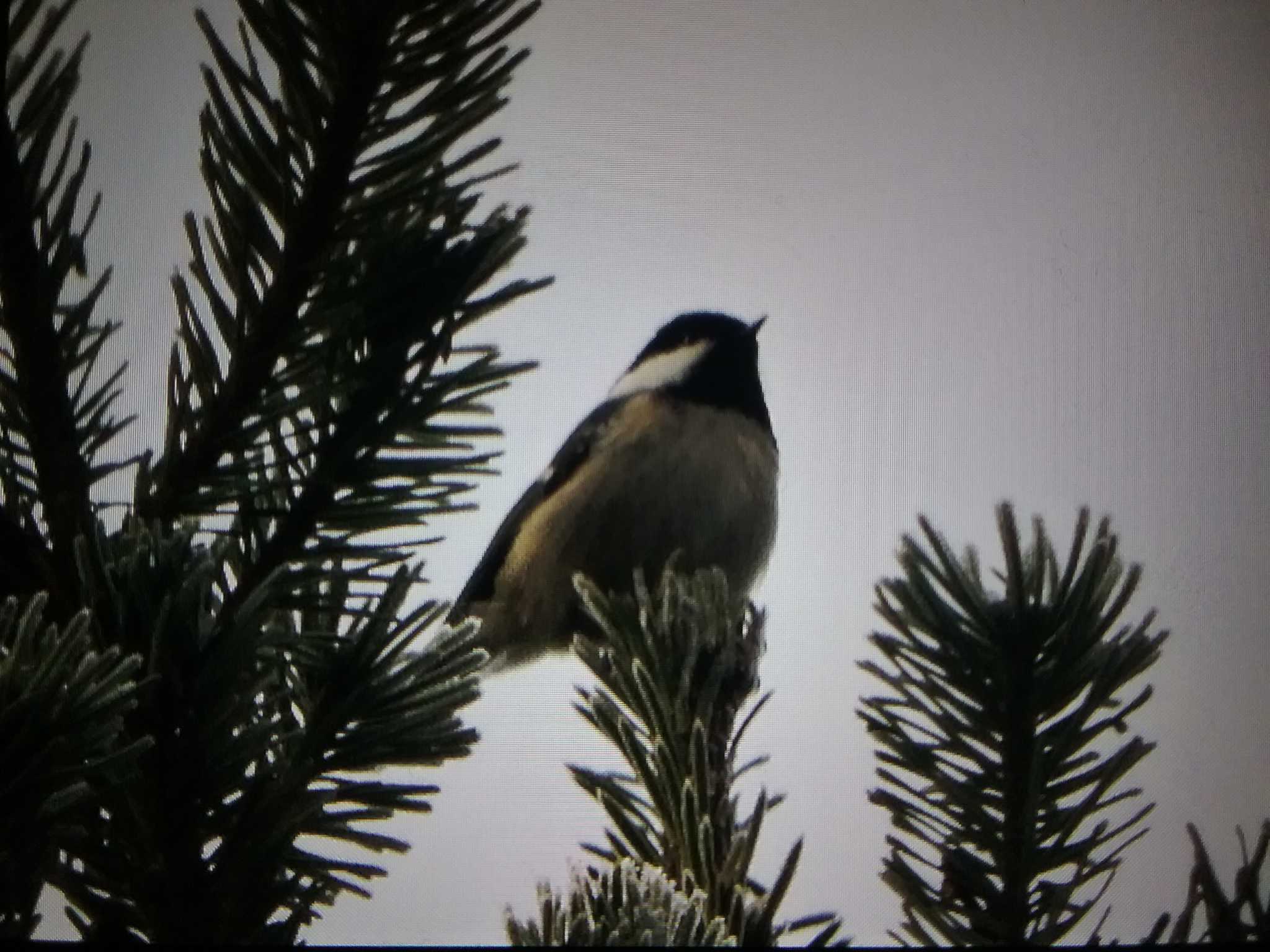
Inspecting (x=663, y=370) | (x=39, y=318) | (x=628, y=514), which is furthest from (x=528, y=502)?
(x=39, y=318)

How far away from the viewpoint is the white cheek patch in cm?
247

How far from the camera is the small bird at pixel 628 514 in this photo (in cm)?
199

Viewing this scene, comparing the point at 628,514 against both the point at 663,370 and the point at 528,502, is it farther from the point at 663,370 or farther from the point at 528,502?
the point at 663,370

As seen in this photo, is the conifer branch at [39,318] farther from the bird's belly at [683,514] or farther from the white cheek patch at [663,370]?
the white cheek patch at [663,370]

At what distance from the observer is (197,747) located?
1.88ft

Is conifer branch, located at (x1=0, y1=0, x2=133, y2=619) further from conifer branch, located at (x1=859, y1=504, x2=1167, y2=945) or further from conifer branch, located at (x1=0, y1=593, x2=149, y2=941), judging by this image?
conifer branch, located at (x1=859, y1=504, x2=1167, y2=945)

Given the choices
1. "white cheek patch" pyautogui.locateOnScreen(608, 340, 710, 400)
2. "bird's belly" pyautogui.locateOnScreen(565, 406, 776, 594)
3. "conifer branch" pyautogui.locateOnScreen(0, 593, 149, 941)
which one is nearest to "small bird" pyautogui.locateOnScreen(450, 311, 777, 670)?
"bird's belly" pyautogui.locateOnScreen(565, 406, 776, 594)

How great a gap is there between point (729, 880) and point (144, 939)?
0.89 ft

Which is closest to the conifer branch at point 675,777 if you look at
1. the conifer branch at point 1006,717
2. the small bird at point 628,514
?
the conifer branch at point 1006,717

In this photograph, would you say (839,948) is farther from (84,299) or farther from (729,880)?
(84,299)

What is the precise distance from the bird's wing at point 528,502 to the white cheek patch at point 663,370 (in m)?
0.17

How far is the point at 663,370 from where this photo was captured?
2584mm

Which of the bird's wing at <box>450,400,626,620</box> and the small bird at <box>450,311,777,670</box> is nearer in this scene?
the small bird at <box>450,311,777,670</box>

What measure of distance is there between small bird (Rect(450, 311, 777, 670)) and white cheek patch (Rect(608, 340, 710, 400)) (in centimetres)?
11
